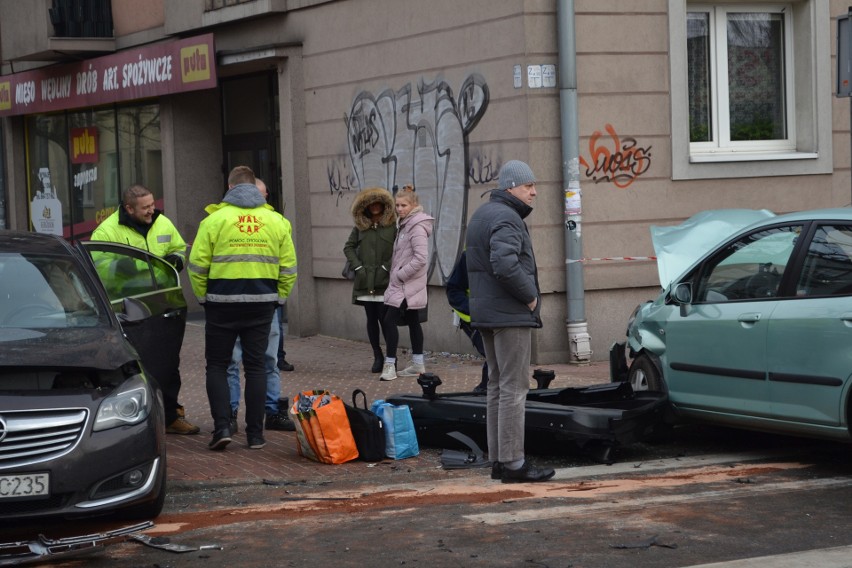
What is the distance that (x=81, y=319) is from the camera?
7102 millimetres

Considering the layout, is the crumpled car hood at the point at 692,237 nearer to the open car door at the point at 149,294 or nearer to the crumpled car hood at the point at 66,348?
the open car door at the point at 149,294

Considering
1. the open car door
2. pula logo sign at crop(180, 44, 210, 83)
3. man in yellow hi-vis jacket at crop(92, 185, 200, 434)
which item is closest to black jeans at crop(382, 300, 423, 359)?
man in yellow hi-vis jacket at crop(92, 185, 200, 434)

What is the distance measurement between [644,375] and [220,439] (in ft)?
9.77

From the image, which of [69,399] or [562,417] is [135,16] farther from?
[69,399]

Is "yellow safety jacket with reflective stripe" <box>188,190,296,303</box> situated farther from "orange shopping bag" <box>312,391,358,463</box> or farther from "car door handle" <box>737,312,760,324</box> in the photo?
"car door handle" <box>737,312,760,324</box>

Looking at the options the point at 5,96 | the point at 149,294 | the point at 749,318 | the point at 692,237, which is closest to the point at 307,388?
the point at 149,294

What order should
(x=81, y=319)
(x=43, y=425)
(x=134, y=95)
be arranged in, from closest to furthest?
(x=43, y=425) < (x=81, y=319) < (x=134, y=95)

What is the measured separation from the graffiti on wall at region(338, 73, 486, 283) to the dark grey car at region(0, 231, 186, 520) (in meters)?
6.46

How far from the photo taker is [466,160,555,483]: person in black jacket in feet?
24.7

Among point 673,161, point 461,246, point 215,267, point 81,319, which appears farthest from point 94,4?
point 81,319

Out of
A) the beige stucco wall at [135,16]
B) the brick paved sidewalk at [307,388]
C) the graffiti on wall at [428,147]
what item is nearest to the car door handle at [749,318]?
the brick paved sidewalk at [307,388]

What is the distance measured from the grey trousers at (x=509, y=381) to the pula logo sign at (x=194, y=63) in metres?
10.4

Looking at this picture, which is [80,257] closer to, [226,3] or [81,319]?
[81,319]

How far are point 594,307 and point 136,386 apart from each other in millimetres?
7227
